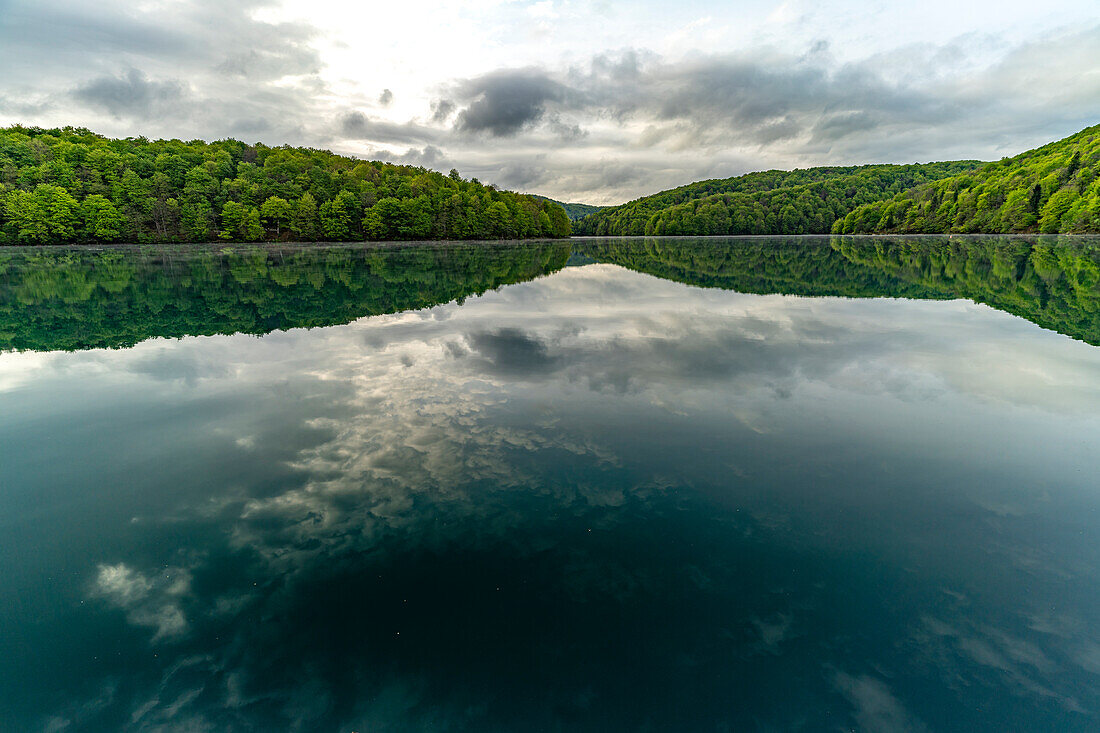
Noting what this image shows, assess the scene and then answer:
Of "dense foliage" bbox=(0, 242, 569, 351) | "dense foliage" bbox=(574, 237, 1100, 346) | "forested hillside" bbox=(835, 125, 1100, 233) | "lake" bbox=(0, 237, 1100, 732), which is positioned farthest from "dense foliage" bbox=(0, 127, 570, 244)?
"forested hillside" bbox=(835, 125, 1100, 233)

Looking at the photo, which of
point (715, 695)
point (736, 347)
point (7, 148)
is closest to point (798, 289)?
point (736, 347)

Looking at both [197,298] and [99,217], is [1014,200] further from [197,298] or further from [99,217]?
[99,217]

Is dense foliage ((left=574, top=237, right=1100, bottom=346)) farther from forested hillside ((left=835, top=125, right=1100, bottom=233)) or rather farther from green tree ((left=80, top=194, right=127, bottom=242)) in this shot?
green tree ((left=80, top=194, right=127, bottom=242))

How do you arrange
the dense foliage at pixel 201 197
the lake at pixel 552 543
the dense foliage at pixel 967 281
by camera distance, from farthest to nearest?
the dense foliage at pixel 201 197 < the dense foliage at pixel 967 281 < the lake at pixel 552 543

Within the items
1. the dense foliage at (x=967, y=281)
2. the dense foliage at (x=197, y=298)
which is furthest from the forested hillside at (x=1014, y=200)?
the dense foliage at (x=197, y=298)

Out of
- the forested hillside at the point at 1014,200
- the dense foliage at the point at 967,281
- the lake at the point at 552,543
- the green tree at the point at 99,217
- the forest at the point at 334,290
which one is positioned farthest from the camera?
the forested hillside at the point at 1014,200

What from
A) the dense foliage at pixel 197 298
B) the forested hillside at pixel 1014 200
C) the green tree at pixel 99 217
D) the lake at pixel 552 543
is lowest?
the lake at pixel 552 543

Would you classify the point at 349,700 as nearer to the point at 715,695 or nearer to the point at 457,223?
the point at 715,695

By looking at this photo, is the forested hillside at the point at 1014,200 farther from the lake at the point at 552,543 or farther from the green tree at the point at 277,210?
the green tree at the point at 277,210
